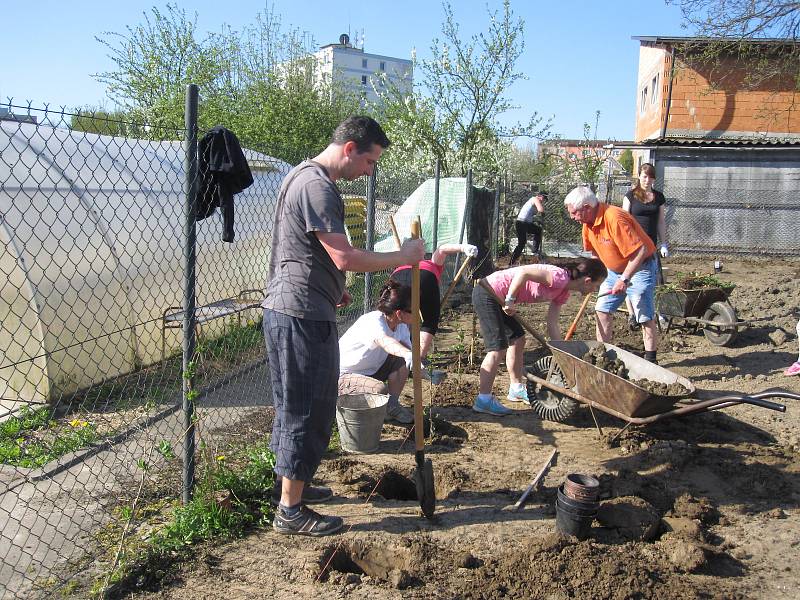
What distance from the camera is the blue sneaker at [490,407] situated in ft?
18.6

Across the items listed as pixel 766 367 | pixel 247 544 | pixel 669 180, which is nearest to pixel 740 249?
pixel 669 180

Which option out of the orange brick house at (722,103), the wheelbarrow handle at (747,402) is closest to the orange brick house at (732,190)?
the orange brick house at (722,103)

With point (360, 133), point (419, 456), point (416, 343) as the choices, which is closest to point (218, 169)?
point (360, 133)

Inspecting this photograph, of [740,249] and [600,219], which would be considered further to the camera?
[740,249]

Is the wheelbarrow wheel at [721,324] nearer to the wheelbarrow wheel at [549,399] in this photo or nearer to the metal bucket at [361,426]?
the wheelbarrow wheel at [549,399]

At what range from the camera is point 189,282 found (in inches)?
141

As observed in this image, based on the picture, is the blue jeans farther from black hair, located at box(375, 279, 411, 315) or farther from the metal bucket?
the metal bucket

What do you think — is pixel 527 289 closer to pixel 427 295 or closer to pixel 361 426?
pixel 427 295

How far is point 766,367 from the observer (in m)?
7.23

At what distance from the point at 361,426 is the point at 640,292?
3366mm

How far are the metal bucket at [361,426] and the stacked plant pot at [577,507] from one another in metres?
1.40

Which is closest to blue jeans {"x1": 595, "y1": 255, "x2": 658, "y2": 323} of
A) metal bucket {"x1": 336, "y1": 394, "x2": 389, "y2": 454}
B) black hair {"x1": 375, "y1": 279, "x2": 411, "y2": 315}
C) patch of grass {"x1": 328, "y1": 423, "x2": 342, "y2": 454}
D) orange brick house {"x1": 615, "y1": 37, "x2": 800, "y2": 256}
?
black hair {"x1": 375, "y1": 279, "x2": 411, "y2": 315}

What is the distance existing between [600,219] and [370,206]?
2.20 meters

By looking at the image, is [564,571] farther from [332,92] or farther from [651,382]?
[332,92]
